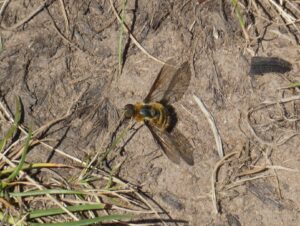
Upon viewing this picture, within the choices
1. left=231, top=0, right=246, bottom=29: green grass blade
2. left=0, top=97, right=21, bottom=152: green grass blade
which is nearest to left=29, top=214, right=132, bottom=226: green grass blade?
left=0, top=97, right=21, bottom=152: green grass blade

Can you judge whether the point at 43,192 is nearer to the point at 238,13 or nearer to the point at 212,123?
the point at 212,123

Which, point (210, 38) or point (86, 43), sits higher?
point (86, 43)

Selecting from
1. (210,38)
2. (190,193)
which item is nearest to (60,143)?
(190,193)

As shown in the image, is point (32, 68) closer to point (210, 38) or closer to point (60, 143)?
point (60, 143)

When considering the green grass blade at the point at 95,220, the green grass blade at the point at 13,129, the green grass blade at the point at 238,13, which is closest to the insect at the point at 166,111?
the green grass blade at the point at 238,13

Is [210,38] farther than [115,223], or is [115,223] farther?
[210,38]

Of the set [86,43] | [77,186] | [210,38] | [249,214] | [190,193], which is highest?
[86,43]
